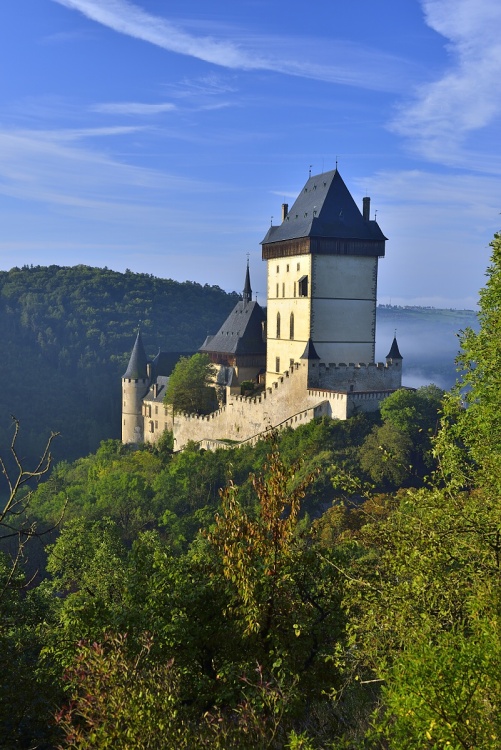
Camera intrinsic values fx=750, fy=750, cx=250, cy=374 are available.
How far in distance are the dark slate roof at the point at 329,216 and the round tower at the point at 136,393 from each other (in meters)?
17.0

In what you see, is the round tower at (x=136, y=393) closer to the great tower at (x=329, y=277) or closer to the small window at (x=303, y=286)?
the great tower at (x=329, y=277)

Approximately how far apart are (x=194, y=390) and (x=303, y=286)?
1134cm

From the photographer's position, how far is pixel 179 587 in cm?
1217

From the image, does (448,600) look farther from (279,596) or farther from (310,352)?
(310,352)

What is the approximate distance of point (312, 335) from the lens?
135 ft

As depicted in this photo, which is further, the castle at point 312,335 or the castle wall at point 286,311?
the castle wall at point 286,311

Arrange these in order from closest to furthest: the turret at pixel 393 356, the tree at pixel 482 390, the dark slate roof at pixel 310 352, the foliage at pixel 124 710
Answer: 1. the foliage at pixel 124 710
2. the tree at pixel 482 390
3. the dark slate roof at pixel 310 352
4. the turret at pixel 393 356

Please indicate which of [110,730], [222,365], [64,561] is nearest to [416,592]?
[110,730]

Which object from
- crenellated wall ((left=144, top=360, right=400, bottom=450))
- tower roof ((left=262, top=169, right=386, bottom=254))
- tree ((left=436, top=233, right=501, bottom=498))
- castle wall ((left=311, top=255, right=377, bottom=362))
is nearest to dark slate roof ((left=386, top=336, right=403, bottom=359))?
crenellated wall ((left=144, top=360, right=400, bottom=450))

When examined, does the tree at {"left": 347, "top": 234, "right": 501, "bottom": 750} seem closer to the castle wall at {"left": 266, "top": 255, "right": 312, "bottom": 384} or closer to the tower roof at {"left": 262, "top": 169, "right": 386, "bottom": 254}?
the castle wall at {"left": 266, "top": 255, "right": 312, "bottom": 384}

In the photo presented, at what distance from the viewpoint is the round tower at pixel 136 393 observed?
55.7 metres

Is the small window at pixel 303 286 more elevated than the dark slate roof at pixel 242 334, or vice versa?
the small window at pixel 303 286

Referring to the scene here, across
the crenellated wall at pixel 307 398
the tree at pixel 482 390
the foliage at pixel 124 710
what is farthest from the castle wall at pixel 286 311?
the foliage at pixel 124 710

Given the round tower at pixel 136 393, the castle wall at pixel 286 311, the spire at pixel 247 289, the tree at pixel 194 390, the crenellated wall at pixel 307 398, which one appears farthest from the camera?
the round tower at pixel 136 393
